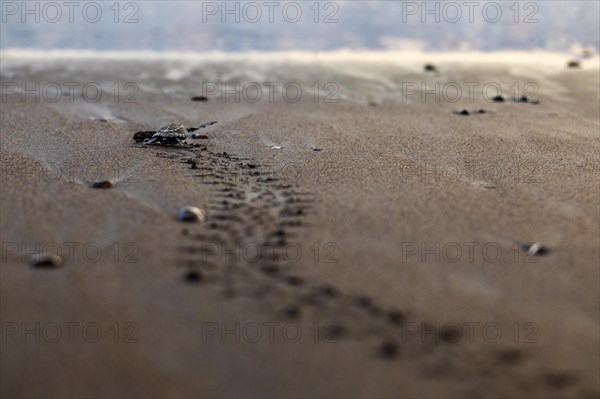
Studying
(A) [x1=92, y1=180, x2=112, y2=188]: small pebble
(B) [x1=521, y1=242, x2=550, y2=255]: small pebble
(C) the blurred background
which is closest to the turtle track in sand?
(A) [x1=92, y1=180, x2=112, y2=188]: small pebble

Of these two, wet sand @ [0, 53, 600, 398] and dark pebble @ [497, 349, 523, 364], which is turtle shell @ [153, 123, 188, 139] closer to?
wet sand @ [0, 53, 600, 398]

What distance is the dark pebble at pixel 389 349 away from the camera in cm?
204

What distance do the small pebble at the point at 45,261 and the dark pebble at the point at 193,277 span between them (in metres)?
0.48

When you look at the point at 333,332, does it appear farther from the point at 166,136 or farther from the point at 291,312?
the point at 166,136

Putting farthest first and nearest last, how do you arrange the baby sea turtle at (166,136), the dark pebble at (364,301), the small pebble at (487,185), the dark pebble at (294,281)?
the baby sea turtle at (166,136) < the small pebble at (487,185) < the dark pebble at (294,281) < the dark pebble at (364,301)

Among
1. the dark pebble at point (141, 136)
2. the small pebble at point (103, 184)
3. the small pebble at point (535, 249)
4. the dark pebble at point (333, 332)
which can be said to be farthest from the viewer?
the dark pebble at point (141, 136)

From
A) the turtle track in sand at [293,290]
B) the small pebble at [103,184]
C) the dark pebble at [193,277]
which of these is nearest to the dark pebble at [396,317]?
the turtle track in sand at [293,290]

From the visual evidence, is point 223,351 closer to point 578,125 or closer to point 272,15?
point 578,125

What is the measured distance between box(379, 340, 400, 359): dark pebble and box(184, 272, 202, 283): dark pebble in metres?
0.69

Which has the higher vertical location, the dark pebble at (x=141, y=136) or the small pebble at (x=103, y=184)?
the dark pebble at (x=141, y=136)

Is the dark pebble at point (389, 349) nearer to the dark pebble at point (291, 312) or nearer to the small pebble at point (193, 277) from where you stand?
the dark pebble at point (291, 312)

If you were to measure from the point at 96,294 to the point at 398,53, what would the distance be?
23.0ft

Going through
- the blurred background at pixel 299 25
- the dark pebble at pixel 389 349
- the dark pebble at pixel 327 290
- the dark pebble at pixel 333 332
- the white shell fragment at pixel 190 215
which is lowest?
the dark pebble at pixel 389 349

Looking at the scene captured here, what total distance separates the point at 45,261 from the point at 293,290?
2.94 ft
